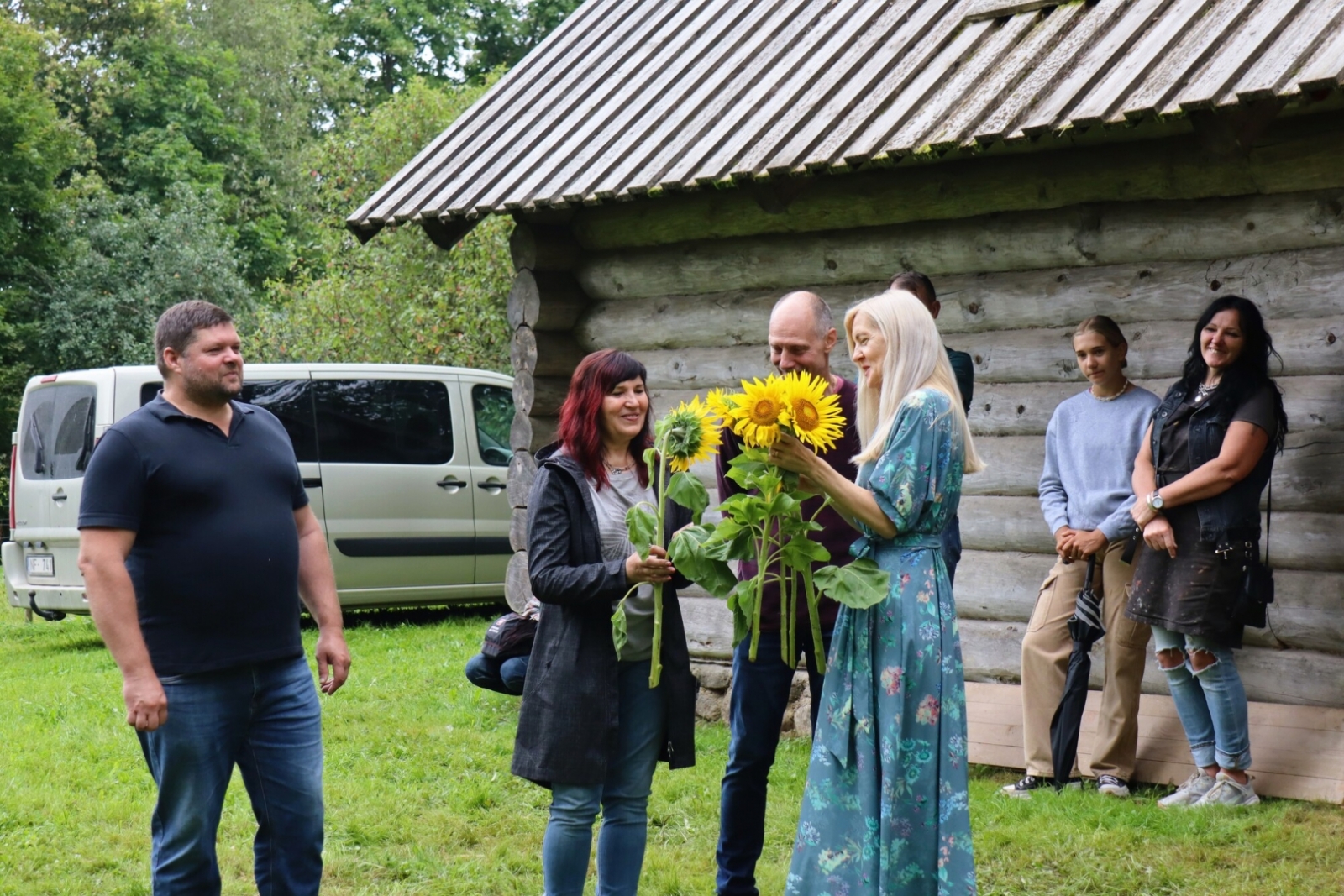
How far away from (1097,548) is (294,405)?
722cm

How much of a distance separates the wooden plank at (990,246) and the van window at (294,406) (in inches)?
157

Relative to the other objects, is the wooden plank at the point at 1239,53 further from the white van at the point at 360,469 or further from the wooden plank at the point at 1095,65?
the white van at the point at 360,469

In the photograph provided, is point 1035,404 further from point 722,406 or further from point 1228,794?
point 722,406

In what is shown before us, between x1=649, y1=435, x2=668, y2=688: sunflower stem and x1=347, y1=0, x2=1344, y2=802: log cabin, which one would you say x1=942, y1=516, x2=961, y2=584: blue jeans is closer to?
x1=347, y1=0, x2=1344, y2=802: log cabin

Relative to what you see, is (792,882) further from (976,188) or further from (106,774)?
(106,774)

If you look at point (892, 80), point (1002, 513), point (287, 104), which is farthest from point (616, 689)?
point (287, 104)

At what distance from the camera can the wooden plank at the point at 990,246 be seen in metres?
5.77

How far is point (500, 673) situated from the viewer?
4.94 metres

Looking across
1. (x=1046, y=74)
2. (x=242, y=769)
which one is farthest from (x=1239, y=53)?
(x=242, y=769)

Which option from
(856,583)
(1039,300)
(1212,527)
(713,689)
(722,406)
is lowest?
(713,689)

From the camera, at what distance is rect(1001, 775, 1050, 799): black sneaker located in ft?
19.2

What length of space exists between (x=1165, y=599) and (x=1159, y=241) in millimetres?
1585

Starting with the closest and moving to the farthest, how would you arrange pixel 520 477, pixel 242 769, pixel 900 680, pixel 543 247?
pixel 900 680, pixel 242 769, pixel 543 247, pixel 520 477

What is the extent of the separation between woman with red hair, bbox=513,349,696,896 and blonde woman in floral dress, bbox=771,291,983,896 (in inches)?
18.2
